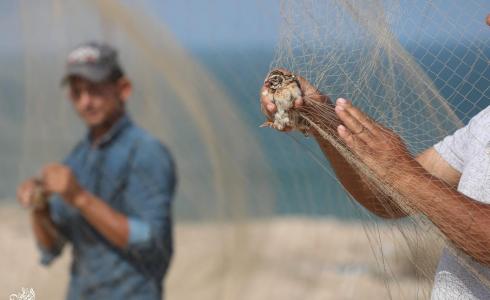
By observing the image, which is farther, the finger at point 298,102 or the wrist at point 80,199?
the wrist at point 80,199

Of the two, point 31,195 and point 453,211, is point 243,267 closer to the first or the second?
point 31,195

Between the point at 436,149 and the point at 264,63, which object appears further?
the point at 264,63

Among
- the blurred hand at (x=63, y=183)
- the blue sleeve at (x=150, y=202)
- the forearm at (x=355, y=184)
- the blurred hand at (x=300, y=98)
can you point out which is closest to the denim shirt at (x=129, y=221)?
the blue sleeve at (x=150, y=202)

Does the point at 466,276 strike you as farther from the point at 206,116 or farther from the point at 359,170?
the point at 206,116

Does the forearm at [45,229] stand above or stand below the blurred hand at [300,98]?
below

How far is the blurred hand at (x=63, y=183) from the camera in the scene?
3621mm

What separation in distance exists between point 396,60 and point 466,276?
609 mm

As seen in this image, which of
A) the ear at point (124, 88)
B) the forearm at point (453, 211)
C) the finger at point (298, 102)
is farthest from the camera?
the ear at point (124, 88)

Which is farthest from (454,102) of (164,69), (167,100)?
(167,100)

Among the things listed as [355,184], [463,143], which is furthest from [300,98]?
[463,143]

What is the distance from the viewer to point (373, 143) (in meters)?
2.05

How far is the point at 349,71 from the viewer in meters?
2.38

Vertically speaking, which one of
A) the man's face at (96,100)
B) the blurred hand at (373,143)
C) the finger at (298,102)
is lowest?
the man's face at (96,100)

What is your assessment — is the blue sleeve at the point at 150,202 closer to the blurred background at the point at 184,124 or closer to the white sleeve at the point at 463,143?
the blurred background at the point at 184,124
